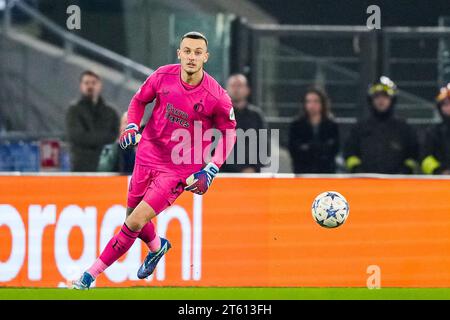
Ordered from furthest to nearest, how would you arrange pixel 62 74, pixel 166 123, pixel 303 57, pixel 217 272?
pixel 62 74
pixel 303 57
pixel 217 272
pixel 166 123

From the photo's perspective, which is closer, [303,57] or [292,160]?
[292,160]

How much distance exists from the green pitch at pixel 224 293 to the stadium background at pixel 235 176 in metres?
0.10

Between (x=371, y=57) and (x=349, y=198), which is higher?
(x=371, y=57)

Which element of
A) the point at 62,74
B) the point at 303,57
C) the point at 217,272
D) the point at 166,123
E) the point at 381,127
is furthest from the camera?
the point at 62,74

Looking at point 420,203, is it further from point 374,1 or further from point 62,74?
point 62,74

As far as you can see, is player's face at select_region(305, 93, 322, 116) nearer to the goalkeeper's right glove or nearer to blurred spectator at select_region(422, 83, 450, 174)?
blurred spectator at select_region(422, 83, 450, 174)

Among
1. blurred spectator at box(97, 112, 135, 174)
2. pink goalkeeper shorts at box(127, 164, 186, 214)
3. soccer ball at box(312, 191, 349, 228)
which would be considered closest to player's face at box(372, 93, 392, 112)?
soccer ball at box(312, 191, 349, 228)

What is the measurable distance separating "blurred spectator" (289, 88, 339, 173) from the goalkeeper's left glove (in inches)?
88.0

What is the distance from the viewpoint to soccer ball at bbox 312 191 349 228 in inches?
432

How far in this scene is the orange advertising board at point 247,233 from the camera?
36.0 ft

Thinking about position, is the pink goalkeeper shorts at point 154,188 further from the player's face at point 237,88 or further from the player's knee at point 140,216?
the player's face at point 237,88

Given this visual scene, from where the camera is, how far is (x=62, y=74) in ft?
46.0

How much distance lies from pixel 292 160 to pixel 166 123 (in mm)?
2306

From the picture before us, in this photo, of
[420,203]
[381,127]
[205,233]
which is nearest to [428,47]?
[381,127]
